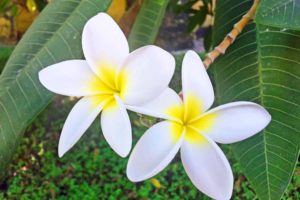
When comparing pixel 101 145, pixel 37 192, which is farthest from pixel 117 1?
pixel 37 192

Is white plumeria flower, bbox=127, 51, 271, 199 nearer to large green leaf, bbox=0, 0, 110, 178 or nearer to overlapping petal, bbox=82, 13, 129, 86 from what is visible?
overlapping petal, bbox=82, 13, 129, 86

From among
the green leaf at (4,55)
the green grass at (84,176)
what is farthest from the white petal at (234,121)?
the green grass at (84,176)

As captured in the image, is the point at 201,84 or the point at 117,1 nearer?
the point at 201,84

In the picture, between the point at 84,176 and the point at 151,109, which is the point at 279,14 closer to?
the point at 151,109

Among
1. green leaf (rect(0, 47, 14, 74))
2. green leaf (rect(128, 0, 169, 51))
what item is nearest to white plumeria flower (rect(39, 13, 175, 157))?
green leaf (rect(128, 0, 169, 51))

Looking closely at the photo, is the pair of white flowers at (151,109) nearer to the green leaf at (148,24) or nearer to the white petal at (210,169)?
the white petal at (210,169)

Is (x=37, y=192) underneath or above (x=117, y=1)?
underneath

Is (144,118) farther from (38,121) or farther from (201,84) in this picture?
(38,121)
